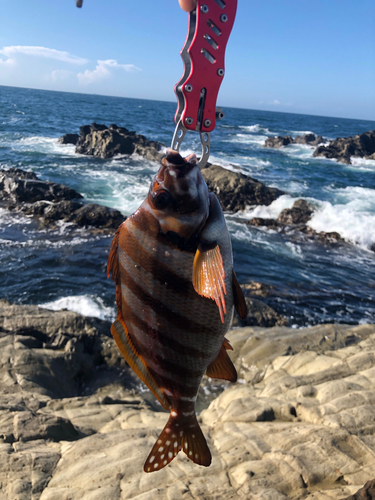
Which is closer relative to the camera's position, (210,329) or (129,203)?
(210,329)

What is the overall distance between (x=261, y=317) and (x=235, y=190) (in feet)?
37.1

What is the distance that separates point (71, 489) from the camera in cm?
407

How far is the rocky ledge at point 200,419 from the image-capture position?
413 cm

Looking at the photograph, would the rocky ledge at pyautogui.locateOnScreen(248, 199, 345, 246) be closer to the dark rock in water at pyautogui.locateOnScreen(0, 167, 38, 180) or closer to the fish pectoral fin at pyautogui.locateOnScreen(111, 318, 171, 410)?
the dark rock in water at pyautogui.locateOnScreen(0, 167, 38, 180)

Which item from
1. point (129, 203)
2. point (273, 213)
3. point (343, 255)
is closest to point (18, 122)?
point (129, 203)

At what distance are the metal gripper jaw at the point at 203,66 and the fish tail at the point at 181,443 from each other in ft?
4.77

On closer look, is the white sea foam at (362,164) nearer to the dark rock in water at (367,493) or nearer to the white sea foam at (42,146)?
the white sea foam at (42,146)

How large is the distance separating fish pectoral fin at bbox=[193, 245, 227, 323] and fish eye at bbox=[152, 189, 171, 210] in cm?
32

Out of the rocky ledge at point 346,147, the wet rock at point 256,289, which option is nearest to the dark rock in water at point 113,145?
the wet rock at point 256,289

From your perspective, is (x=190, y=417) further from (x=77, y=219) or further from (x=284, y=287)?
(x=77, y=219)

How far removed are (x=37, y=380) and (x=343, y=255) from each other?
13973mm

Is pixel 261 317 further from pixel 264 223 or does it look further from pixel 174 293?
pixel 264 223

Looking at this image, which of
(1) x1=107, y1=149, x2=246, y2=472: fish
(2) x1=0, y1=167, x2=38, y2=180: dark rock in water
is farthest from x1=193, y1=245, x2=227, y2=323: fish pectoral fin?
(2) x1=0, y1=167, x2=38, y2=180: dark rock in water

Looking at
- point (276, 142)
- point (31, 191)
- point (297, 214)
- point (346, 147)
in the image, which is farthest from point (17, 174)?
point (346, 147)
